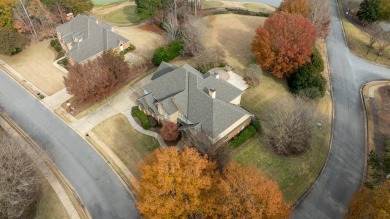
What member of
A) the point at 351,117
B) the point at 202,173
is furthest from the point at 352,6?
the point at 202,173

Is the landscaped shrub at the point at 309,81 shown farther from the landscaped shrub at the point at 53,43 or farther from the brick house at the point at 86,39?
the landscaped shrub at the point at 53,43

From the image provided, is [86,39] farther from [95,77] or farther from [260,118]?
[260,118]

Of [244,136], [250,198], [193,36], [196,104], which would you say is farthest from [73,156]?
[193,36]

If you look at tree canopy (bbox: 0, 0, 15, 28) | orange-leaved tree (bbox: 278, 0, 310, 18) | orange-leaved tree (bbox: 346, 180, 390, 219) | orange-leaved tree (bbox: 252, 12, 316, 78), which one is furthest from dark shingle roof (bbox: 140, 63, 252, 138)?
tree canopy (bbox: 0, 0, 15, 28)

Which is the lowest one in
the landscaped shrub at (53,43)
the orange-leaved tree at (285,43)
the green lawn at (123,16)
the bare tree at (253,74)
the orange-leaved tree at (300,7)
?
the landscaped shrub at (53,43)

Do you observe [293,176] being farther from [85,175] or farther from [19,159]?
[19,159]

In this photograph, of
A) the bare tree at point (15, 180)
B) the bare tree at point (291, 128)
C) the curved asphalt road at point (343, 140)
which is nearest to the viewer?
the bare tree at point (15, 180)

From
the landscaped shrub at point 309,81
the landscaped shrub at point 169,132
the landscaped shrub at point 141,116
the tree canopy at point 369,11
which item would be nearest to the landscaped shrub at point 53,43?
the landscaped shrub at point 141,116
